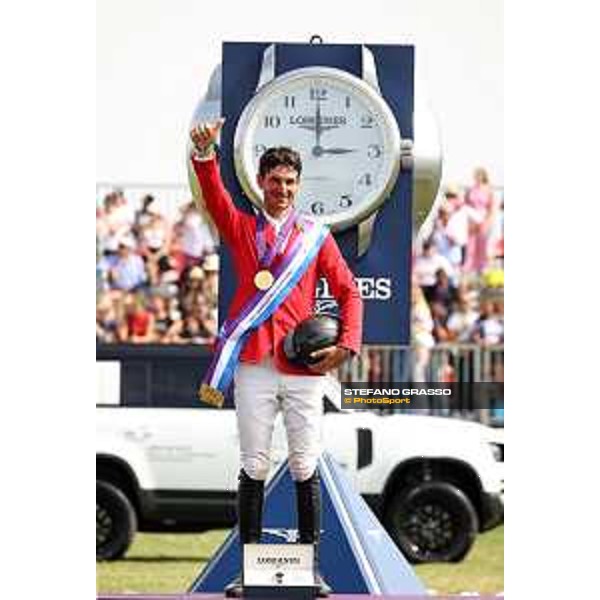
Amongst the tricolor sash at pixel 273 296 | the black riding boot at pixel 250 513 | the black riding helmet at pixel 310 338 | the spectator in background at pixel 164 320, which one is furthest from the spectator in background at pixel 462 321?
the spectator in background at pixel 164 320

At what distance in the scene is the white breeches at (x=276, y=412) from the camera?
12.4m

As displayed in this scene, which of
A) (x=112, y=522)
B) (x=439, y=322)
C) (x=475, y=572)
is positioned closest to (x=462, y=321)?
(x=439, y=322)

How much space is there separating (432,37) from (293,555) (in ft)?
6.56

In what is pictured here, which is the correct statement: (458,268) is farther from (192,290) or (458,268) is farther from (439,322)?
(192,290)

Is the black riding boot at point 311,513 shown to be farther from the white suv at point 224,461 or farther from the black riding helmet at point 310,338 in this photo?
the black riding helmet at point 310,338

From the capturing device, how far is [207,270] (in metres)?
12.6

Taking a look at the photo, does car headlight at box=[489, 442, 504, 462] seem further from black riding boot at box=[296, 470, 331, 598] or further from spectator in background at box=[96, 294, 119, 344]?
spectator in background at box=[96, 294, 119, 344]

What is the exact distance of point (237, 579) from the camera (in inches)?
492

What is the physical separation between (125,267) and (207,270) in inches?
12.7

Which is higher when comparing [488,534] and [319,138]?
[319,138]

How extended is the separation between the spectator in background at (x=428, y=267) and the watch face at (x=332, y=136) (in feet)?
0.85
